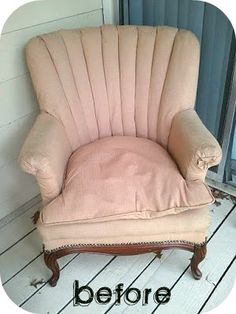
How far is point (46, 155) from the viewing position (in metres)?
1.16

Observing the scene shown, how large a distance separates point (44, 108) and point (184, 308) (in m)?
0.94

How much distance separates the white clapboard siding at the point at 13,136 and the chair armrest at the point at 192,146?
0.67 metres

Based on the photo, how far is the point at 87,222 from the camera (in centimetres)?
117

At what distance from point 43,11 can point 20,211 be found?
0.94 m

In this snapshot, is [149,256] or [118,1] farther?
[118,1]

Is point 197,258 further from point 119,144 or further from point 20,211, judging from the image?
point 20,211

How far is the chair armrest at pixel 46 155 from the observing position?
1.14m

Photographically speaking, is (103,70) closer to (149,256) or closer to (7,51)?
(7,51)

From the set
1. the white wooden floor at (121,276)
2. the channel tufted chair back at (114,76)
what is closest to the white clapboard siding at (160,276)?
the white wooden floor at (121,276)

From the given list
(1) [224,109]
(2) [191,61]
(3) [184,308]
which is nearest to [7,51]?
(2) [191,61]

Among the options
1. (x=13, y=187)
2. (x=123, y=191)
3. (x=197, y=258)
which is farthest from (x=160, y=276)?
(x=13, y=187)

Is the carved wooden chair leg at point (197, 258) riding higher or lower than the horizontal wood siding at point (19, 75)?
lower

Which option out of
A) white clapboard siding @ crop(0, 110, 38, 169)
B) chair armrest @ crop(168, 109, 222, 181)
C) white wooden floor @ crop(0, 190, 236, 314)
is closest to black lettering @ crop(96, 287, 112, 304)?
white wooden floor @ crop(0, 190, 236, 314)

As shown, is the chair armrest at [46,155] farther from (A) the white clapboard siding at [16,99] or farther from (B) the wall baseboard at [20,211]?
(B) the wall baseboard at [20,211]
